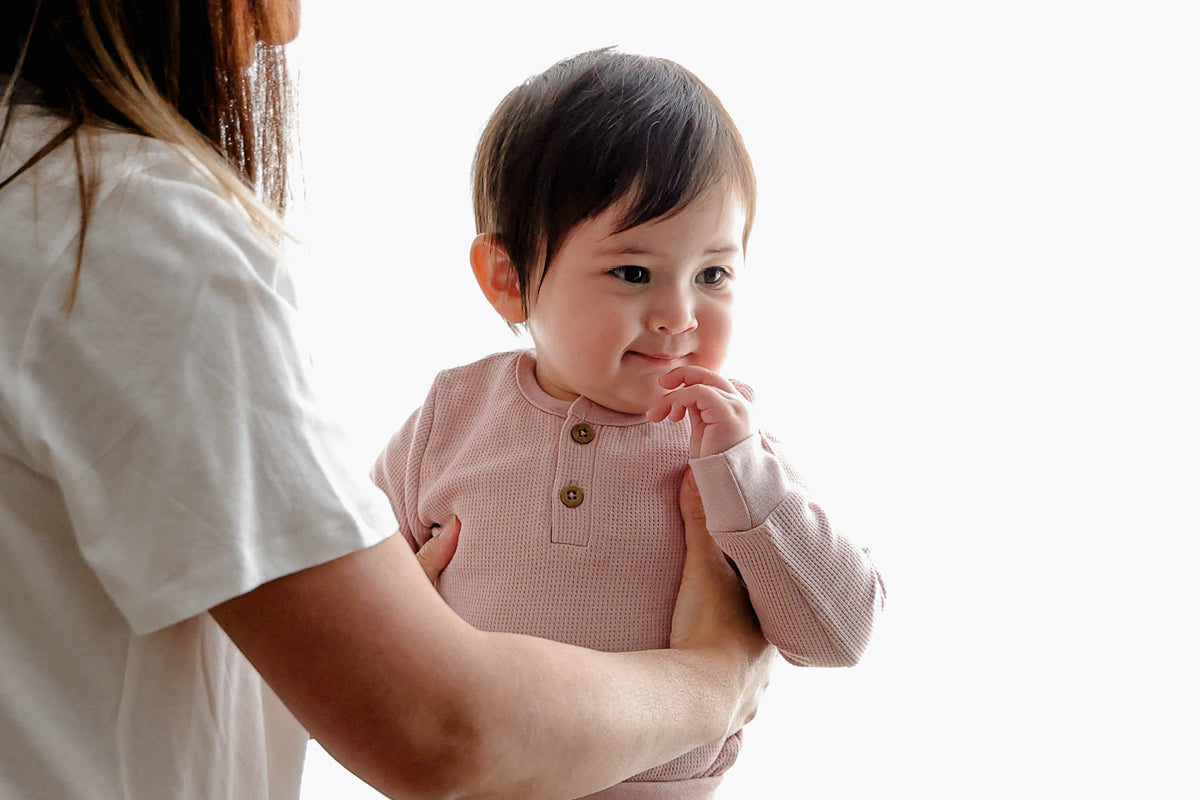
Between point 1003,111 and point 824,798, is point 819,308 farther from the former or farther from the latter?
point 824,798

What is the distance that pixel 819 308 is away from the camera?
71.2 inches

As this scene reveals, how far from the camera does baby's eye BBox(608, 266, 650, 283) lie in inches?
43.8

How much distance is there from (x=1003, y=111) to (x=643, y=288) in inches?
36.1

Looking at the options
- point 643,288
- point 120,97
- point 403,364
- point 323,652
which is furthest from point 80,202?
point 403,364

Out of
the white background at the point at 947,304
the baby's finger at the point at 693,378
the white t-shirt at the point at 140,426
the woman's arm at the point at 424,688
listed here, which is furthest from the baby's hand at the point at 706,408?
the white background at the point at 947,304

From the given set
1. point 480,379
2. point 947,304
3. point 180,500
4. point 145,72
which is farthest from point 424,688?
point 947,304

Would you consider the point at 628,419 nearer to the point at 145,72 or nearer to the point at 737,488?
the point at 737,488

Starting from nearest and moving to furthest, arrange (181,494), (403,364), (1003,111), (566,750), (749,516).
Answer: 1. (181,494)
2. (566,750)
3. (749,516)
4. (1003,111)
5. (403,364)

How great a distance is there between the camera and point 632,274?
1.12 metres

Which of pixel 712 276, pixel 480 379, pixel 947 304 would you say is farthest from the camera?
pixel 947 304

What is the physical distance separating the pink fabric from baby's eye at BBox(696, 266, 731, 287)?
0.15m

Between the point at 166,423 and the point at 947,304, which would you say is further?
the point at 947,304

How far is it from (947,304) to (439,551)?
990mm

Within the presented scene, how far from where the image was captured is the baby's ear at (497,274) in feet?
3.95
